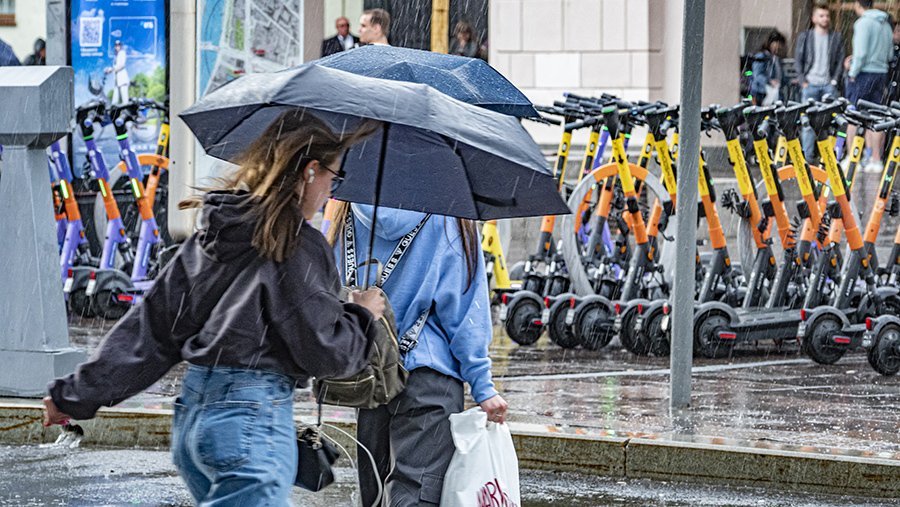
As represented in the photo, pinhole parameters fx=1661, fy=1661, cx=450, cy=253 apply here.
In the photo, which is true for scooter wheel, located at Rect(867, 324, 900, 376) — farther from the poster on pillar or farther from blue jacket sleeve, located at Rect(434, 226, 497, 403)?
the poster on pillar

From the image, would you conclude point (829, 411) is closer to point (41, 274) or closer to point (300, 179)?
point (41, 274)

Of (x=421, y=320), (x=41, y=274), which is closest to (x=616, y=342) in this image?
(x=41, y=274)

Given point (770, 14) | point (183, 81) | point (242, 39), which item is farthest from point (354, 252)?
point (770, 14)

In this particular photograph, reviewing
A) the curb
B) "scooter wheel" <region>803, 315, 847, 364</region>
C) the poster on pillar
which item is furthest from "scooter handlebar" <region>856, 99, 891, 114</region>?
the poster on pillar

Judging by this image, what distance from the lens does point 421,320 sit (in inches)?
175

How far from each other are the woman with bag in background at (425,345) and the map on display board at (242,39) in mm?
5803

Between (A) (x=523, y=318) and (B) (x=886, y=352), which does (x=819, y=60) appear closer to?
(A) (x=523, y=318)

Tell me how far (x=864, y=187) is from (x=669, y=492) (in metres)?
10.2

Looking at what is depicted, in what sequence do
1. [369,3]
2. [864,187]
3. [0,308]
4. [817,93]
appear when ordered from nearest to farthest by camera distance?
1. [0,308]
2. [864,187]
3. [817,93]
4. [369,3]

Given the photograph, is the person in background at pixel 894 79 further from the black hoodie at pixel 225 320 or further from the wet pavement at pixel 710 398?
the black hoodie at pixel 225 320

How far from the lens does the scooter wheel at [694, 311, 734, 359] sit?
1052 cm

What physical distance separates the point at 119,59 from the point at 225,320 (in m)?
11.1

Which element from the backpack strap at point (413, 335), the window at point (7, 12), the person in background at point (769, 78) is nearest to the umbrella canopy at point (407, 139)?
the backpack strap at point (413, 335)

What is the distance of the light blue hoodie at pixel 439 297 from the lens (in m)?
4.43
